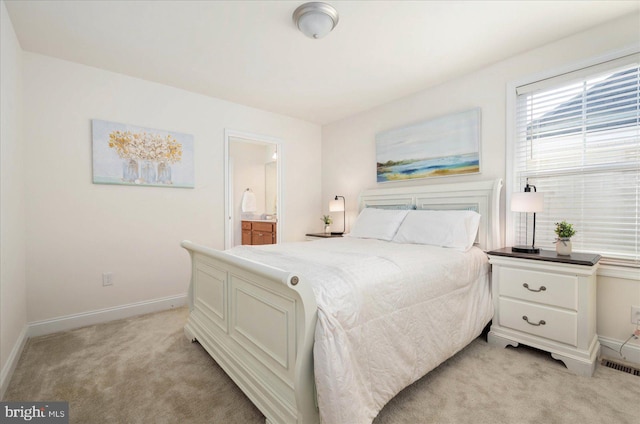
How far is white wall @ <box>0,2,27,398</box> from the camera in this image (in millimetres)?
1847

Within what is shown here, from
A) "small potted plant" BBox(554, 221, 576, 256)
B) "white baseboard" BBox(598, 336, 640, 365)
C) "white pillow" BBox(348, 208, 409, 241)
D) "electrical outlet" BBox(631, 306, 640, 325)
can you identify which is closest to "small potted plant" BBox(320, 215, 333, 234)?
"white pillow" BBox(348, 208, 409, 241)

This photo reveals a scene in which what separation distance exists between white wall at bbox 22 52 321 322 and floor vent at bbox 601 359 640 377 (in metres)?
3.74

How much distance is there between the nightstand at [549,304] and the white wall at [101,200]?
3.08 meters

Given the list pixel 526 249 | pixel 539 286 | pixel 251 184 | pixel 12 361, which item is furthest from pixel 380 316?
pixel 251 184

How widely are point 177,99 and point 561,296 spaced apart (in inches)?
158

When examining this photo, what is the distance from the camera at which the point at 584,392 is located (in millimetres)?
1692

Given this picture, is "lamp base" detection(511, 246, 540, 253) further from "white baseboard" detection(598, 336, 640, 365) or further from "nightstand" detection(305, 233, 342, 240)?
"nightstand" detection(305, 233, 342, 240)

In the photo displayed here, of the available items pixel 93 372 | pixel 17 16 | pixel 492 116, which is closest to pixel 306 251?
pixel 93 372

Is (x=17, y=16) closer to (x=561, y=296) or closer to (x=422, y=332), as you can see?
(x=422, y=332)

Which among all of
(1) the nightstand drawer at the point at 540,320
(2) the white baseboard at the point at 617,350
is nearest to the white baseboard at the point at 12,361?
(1) the nightstand drawer at the point at 540,320

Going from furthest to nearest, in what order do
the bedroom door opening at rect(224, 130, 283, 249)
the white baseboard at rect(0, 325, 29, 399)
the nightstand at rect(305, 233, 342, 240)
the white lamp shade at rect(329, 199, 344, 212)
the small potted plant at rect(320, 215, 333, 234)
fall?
the bedroom door opening at rect(224, 130, 283, 249), the small potted plant at rect(320, 215, 333, 234), the white lamp shade at rect(329, 199, 344, 212), the nightstand at rect(305, 233, 342, 240), the white baseboard at rect(0, 325, 29, 399)

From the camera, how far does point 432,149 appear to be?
10.5 feet

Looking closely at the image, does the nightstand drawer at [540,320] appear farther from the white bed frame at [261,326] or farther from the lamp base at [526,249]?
the white bed frame at [261,326]

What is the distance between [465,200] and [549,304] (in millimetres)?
1132
